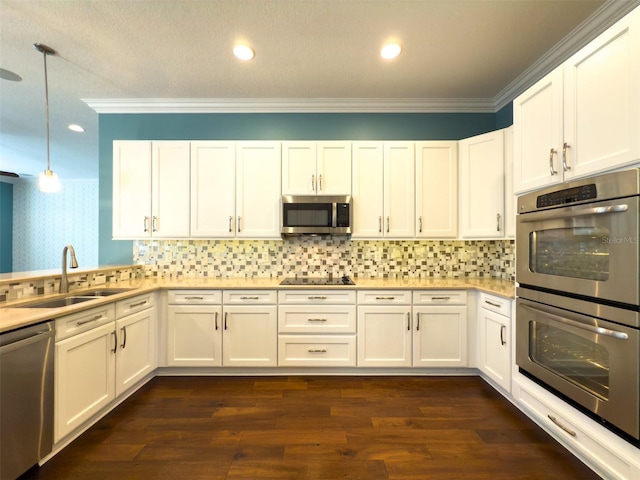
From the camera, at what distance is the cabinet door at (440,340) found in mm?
2664

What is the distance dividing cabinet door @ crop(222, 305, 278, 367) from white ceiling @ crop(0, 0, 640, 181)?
88.3 inches

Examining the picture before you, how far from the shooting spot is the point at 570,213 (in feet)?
5.02

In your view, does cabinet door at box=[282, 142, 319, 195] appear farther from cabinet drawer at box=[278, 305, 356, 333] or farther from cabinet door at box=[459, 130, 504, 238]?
cabinet door at box=[459, 130, 504, 238]

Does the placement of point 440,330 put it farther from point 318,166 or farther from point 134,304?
point 134,304

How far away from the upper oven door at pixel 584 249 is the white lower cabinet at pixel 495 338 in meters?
0.48

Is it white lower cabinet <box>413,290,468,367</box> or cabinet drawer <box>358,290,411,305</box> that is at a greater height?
cabinet drawer <box>358,290,411,305</box>

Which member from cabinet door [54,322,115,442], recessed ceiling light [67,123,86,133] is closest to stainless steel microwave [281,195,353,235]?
cabinet door [54,322,115,442]

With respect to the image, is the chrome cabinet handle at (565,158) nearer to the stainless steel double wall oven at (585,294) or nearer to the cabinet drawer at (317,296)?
the stainless steel double wall oven at (585,294)

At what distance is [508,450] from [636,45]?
7.45 ft

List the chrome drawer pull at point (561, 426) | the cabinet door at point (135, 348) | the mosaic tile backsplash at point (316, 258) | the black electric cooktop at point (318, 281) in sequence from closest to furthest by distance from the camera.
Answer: the chrome drawer pull at point (561, 426)
the cabinet door at point (135, 348)
the black electric cooktop at point (318, 281)
the mosaic tile backsplash at point (316, 258)

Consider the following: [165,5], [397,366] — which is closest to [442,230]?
[397,366]

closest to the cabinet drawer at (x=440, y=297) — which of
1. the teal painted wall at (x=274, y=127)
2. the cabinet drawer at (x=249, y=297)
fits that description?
the cabinet drawer at (x=249, y=297)

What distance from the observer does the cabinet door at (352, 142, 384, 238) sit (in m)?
2.91

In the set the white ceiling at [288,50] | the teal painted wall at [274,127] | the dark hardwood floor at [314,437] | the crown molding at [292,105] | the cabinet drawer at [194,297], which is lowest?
the dark hardwood floor at [314,437]
